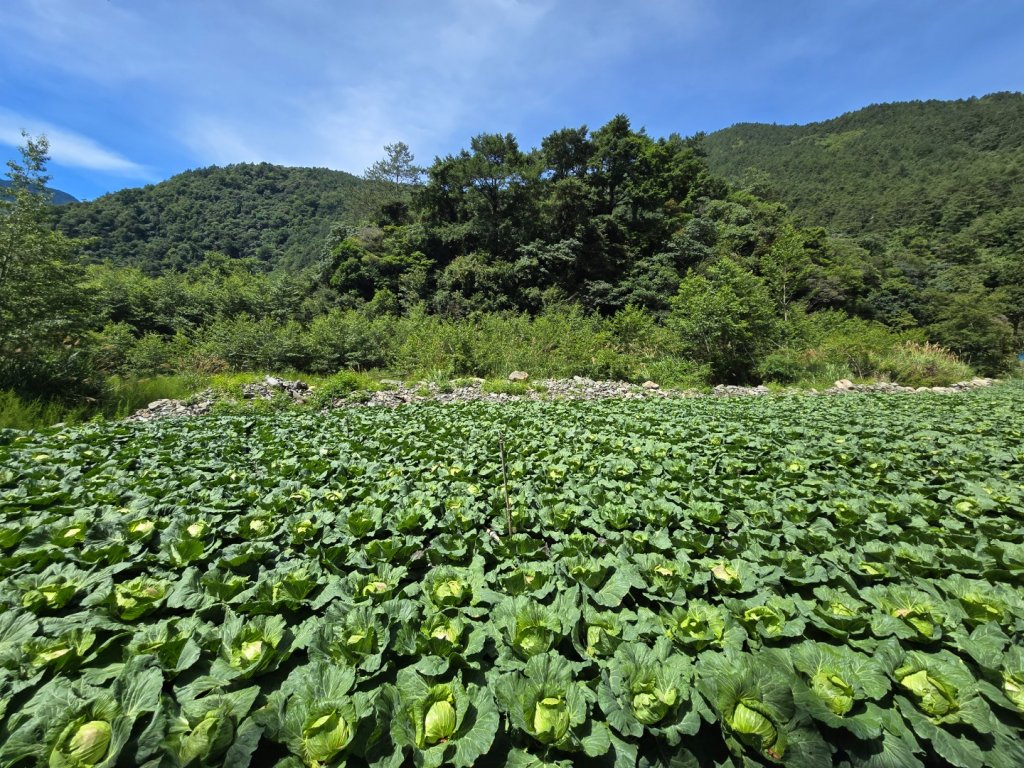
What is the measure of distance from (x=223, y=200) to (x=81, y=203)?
13679 mm

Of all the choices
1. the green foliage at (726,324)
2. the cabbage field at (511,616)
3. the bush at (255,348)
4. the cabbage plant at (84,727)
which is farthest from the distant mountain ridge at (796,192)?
the cabbage plant at (84,727)

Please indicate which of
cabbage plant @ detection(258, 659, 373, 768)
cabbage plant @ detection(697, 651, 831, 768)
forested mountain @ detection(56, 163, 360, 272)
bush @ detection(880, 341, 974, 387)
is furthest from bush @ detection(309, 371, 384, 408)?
forested mountain @ detection(56, 163, 360, 272)

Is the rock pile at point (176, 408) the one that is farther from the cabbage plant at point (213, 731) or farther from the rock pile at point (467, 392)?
the cabbage plant at point (213, 731)

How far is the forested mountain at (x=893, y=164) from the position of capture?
42.0 meters

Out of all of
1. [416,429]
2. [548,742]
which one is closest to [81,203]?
[416,429]

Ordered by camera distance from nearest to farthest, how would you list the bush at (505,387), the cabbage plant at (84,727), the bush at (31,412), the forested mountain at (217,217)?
the cabbage plant at (84,727), the bush at (31,412), the bush at (505,387), the forested mountain at (217,217)

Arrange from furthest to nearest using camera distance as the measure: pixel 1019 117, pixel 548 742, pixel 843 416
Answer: pixel 1019 117, pixel 843 416, pixel 548 742

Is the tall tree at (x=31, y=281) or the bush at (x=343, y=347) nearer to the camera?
the tall tree at (x=31, y=281)

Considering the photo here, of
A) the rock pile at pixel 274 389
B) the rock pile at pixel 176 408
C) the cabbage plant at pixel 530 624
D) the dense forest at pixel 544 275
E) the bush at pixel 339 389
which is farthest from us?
the dense forest at pixel 544 275

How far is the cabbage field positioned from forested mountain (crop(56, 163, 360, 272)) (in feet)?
133

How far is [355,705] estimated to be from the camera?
1.02 meters

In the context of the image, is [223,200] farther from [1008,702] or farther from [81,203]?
[1008,702]

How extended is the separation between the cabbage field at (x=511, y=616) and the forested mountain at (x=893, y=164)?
35004 mm

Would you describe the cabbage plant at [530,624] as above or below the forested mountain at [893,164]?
below
